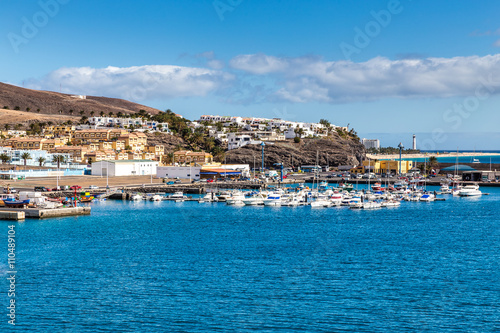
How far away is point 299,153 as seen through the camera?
170750 mm

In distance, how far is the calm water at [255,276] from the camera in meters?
28.9

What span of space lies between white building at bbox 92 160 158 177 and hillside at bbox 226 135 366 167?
41064 mm

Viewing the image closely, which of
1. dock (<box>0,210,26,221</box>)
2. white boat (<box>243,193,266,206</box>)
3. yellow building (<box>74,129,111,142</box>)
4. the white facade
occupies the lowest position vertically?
dock (<box>0,210,26,221</box>)

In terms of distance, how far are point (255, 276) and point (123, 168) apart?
89873 mm

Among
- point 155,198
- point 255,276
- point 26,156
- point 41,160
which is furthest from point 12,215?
point 26,156

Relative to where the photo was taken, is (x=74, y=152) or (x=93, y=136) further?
(x=93, y=136)

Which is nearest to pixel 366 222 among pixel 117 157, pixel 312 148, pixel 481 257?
pixel 481 257

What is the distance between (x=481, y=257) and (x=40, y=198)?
49699mm

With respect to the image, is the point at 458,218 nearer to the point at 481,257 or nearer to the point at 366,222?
the point at 366,222

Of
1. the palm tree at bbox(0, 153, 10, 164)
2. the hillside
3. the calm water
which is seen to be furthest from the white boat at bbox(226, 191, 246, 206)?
the hillside

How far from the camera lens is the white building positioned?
12056 cm

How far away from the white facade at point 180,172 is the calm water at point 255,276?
5712 centimetres

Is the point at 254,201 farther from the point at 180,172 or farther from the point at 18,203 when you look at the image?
the point at 180,172

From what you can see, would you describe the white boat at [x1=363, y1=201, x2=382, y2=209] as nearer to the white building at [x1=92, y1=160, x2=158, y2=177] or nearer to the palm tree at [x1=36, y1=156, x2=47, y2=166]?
the white building at [x1=92, y1=160, x2=158, y2=177]
